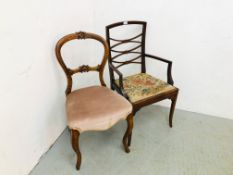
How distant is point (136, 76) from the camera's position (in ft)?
6.97

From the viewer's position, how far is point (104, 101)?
65.1 inches

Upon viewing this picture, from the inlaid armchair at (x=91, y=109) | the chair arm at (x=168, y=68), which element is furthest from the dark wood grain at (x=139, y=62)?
the inlaid armchair at (x=91, y=109)

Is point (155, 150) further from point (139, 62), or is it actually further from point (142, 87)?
point (139, 62)

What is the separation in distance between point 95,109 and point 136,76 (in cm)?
70

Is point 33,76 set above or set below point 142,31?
below

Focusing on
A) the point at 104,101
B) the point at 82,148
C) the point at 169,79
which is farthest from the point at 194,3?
the point at 82,148

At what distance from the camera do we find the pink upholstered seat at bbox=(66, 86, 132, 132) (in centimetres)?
150

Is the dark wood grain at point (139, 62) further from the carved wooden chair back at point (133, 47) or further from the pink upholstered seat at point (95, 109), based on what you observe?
the pink upholstered seat at point (95, 109)

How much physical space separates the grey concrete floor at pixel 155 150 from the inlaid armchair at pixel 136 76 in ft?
0.73

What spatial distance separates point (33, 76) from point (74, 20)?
678 millimetres

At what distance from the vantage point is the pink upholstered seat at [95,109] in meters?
1.50

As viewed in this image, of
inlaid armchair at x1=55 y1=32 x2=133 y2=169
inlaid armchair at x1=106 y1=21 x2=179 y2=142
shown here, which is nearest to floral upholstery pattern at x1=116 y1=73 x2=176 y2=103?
inlaid armchair at x1=106 y1=21 x2=179 y2=142

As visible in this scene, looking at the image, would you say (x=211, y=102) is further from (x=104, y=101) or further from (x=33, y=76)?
(x=33, y=76)

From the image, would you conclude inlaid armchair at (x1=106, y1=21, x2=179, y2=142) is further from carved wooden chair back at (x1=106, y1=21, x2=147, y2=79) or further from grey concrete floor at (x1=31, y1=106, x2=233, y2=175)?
grey concrete floor at (x1=31, y1=106, x2=233, y2=175)
